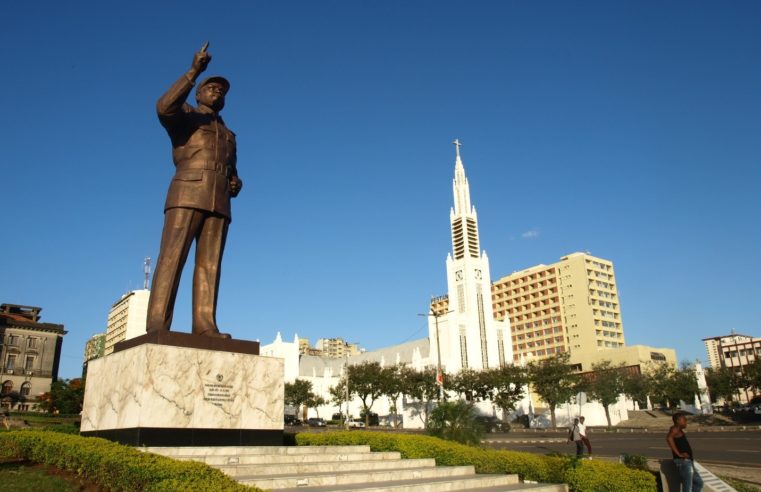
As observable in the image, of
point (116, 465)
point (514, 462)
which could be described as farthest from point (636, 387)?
point (116, 465)

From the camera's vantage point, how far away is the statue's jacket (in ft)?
36.0

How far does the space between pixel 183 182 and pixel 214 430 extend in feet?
15.1

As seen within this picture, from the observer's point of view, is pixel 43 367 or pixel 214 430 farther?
pixel 43 367

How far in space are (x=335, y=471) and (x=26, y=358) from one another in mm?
77650

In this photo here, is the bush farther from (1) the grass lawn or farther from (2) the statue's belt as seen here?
(2) the statue's belt

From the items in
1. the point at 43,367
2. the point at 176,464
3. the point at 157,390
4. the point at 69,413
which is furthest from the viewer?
the point at 43,367

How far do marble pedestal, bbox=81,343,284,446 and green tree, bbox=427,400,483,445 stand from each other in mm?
6557

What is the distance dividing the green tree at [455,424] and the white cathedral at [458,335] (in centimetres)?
6035

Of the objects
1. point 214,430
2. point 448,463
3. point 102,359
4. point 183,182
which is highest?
point 183,182

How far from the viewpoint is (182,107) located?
1091 centimetres

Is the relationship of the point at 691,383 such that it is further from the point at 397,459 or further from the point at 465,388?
the point at 397,459

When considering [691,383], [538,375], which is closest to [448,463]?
[538,375]

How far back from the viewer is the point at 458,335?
86.6 metres

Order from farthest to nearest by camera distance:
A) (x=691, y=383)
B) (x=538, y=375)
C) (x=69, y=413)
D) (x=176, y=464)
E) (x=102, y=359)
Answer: (x=691, y=383), (x=538, y=375), (x=69, y=413), (x=102, y=359), (x=176, y=464)
